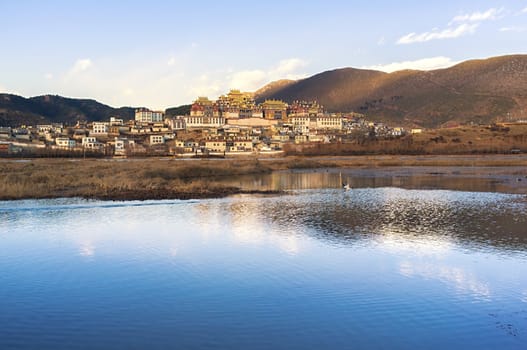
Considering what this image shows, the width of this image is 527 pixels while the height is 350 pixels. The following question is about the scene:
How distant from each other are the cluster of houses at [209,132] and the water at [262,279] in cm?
8054

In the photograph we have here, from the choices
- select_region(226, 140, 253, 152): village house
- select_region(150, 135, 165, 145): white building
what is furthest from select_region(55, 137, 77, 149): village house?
select_region(226, 140, 253, 152): village house

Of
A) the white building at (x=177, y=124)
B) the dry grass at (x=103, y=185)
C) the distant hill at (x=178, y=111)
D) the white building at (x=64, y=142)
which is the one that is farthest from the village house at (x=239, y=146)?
the distant hill at (x=178, y=111)

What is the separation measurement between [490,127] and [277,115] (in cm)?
7935

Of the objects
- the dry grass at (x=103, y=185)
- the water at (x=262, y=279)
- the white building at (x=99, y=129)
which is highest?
the white building at (x=99, y=129)

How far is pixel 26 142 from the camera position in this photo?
119312 mm

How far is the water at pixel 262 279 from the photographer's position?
1034cm

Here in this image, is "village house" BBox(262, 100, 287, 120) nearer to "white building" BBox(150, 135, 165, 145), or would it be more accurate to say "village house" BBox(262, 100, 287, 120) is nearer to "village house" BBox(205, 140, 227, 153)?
"white building" BBox(150, 135, 165, 145)

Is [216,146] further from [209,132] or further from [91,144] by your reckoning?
[91,144]

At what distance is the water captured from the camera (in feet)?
33.9

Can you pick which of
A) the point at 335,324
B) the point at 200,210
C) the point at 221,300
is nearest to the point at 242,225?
the point at 200,210

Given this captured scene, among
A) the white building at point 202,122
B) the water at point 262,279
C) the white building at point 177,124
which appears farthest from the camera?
the white building at point 202,122

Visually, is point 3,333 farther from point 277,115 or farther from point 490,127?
point 277,115

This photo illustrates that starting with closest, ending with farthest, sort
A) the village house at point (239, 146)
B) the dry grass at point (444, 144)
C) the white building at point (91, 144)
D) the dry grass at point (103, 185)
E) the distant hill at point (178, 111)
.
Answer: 1. the dry grass at point (103, 185)
2. the dry grass at point (444, 144)
3. the village house at point (239, 146)
4. the white building at point (91, 144)
5. the distant hill at point (178, 111)

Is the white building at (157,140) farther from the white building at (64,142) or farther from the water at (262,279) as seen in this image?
the water at (262,279)
